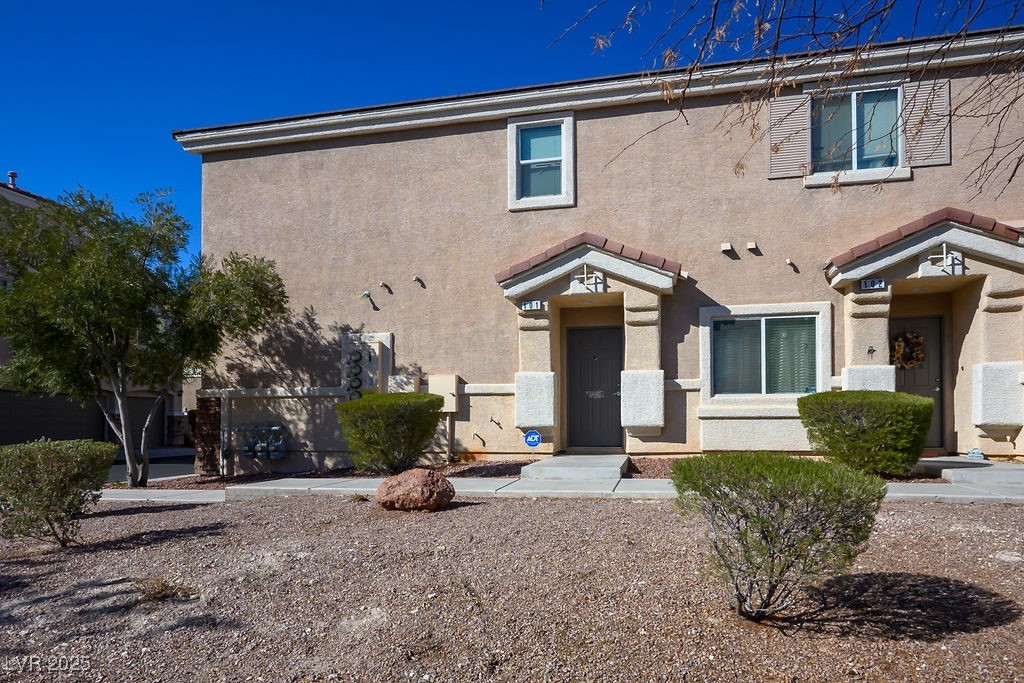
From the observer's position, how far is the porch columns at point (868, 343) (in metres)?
10.6

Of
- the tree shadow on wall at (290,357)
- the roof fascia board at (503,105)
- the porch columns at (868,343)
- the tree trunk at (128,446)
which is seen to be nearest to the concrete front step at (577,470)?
the porch columns at (868,343)

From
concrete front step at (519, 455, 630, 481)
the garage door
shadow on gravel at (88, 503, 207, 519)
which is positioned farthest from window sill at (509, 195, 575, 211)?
the garage door

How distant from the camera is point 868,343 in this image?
423 inches

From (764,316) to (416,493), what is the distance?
20.9 ft

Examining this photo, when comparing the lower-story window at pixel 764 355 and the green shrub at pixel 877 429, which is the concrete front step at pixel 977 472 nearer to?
the green shrub at pixel 877 429

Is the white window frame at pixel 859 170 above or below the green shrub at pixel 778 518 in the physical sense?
above

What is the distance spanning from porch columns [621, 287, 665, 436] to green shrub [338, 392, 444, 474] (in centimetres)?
308

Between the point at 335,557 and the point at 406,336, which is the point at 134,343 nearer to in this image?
the point at 406,336

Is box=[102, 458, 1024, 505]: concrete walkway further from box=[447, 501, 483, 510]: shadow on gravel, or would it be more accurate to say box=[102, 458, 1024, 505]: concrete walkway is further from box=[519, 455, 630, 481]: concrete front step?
box=[447, 501, 483, 510]: shadow on gravel

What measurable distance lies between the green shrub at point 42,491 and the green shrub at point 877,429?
7.88 meters

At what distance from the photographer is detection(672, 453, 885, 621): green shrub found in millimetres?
4191

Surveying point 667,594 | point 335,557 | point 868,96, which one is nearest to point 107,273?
point 335,557

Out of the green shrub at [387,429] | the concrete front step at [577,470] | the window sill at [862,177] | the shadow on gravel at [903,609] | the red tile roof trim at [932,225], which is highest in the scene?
the window sill at [862,177]

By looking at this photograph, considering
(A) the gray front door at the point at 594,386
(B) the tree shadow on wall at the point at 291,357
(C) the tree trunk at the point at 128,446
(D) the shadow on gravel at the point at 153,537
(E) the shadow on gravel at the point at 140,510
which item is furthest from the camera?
(B) the tree shadow on wall at the point at 291,357
